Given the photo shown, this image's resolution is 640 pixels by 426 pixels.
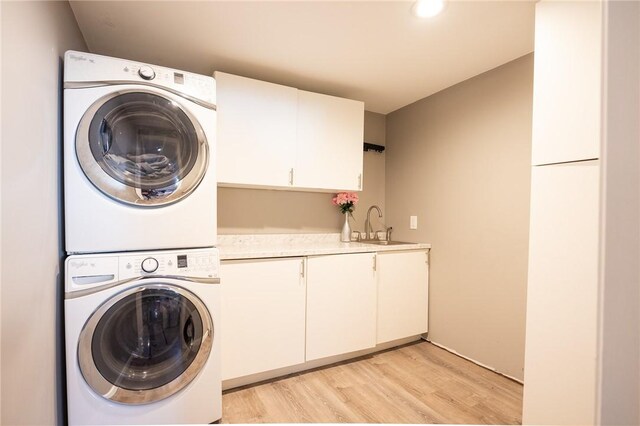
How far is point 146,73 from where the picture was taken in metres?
1.33

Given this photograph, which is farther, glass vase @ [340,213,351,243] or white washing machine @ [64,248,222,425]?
glass vase @ [340,213,351,243]

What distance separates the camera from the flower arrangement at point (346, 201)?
255cm

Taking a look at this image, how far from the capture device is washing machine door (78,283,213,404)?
1232 millimetres

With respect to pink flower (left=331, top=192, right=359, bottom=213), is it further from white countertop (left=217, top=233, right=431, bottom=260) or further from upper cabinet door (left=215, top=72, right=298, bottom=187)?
upper cabinet door (left=215, top=72, right=298, bottom=187)

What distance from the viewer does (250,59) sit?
1892 millimetres

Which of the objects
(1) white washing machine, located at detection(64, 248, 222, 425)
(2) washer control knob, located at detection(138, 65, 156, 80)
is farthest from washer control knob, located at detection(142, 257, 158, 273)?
(2) washer control knob, located at detection(138, 65, 156, 80)

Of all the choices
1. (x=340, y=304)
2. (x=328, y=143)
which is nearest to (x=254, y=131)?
(x=328, y=143)

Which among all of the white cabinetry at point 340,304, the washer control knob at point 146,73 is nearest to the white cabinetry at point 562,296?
the white cabinetry at point 340,304

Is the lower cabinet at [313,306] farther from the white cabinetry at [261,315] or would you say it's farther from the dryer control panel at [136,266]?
the dryer control panel at [136,266]

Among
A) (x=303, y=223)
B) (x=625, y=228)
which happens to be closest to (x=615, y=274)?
(x=625, y=228)

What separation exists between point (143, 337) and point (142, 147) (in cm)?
94

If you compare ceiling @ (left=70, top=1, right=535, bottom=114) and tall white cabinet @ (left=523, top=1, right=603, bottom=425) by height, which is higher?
ceiling @ (left=70, top=1, right=535, bottom=114)

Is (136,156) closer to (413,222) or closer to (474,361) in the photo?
(413,222)

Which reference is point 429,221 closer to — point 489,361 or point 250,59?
point 489,361
